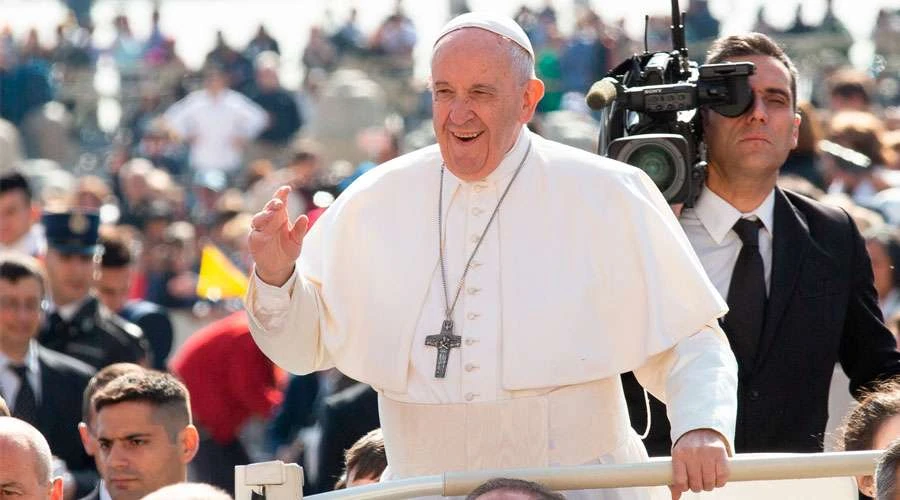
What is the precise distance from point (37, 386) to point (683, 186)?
10.6 feet

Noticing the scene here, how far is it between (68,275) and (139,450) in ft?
8.31

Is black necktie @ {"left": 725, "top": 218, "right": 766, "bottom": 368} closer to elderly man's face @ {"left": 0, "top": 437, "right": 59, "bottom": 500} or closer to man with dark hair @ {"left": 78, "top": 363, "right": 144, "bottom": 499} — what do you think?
elderly man's face @ {"left": 0, "top": 437, "right": 59, "bottom": 500}

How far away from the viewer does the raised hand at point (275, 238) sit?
14.3 ft

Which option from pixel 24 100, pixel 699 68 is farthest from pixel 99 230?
pixel 24 100

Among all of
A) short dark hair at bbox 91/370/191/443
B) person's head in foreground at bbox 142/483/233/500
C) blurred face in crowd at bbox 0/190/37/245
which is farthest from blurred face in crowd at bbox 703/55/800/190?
A: blurred face in crowd at bbox 0/190/37/245

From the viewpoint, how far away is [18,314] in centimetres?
770

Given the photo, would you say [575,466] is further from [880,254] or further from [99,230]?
[99,230]

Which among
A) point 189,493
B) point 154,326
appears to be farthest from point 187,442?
point 154,326

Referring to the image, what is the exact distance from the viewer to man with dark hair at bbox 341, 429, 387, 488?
18.1ft

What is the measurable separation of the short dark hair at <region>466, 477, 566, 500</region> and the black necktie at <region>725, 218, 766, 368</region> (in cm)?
139

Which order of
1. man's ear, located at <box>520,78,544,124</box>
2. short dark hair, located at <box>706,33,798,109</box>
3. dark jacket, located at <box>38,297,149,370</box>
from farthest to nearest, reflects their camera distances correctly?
dark jacket, located at <box>38,297,149,370</box> < short dark hair, located at <box>706,33,798,109</box> < man's ear, located at <box>520,78,544,124</box>

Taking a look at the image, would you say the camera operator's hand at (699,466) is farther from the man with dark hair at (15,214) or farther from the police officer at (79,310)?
the man with dark hair at (15,214)

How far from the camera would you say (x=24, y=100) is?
20.9 meters

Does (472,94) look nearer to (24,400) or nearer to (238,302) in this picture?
(24,400)
